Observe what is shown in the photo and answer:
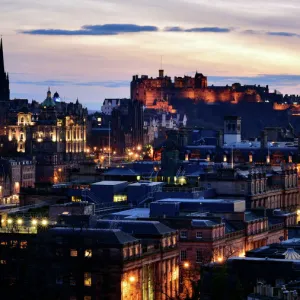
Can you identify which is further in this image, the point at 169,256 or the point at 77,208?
the point at 77,208

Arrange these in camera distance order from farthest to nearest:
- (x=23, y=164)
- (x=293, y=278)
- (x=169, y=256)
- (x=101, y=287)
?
(x=23, y=164) < (x=169, y=256) < (x=101, y=287) < (x=293, y=278)

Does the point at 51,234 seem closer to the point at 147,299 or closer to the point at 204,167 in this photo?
the point at 147,299

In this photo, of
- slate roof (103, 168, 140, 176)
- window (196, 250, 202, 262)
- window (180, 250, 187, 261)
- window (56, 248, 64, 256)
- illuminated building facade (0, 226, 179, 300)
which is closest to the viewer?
illuminated building facade (0, 226, 179, 300)

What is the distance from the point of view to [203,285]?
253 feet

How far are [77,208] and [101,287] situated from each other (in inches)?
698

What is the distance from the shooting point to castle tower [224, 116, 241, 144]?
17812 cm

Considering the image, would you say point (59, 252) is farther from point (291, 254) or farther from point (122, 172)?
point (122, 172)

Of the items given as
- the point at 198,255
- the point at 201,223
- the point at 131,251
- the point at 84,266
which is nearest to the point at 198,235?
the point at 201,223

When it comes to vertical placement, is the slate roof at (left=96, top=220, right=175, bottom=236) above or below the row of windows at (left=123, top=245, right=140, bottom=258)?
above

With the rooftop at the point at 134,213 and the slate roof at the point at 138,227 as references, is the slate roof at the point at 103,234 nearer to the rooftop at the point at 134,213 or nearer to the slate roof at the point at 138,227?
the slate roof at the point at 138,227

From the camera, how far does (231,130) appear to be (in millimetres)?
180875

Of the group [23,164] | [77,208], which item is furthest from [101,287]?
[23,164]

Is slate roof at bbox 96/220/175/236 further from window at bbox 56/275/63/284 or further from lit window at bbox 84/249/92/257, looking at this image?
window at bbox 56/275/63/284

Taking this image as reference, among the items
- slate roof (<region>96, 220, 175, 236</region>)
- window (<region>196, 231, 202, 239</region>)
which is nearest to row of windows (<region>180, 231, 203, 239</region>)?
window (<region>196, 231, 202, 239</region>)
